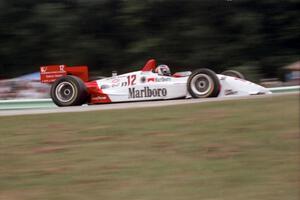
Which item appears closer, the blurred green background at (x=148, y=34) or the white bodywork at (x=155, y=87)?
the white bodywork at (x=155, y=87)

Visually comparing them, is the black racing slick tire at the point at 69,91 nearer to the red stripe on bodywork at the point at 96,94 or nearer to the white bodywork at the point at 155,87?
the red stripe on bodywork at the point at 96,94

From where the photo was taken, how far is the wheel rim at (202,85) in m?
12.8

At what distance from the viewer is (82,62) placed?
2572 cm

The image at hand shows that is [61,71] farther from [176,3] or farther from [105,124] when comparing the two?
[176,3]

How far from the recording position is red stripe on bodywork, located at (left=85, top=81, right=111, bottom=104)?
14.0 meters

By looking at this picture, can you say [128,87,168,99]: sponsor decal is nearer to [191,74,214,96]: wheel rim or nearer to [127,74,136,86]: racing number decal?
[127,74,136,86]: racing number decal

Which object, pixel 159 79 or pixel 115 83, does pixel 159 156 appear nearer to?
pixel 159 79

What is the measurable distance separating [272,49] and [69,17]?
8224mm

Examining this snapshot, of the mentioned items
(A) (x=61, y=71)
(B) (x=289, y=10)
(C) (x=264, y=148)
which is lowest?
(C) (x=264, y=148)

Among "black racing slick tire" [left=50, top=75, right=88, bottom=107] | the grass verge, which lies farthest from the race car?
the grass verge

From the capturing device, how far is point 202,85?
12.8 metres

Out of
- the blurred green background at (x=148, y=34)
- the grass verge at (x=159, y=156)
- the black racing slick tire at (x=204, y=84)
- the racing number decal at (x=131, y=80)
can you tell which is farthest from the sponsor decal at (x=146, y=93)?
the blurred green background at (x=148, y=34)

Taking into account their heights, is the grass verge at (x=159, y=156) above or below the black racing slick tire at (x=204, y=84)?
below

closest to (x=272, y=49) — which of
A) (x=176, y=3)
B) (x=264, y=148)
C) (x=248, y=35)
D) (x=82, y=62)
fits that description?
(x=248, y=35)
